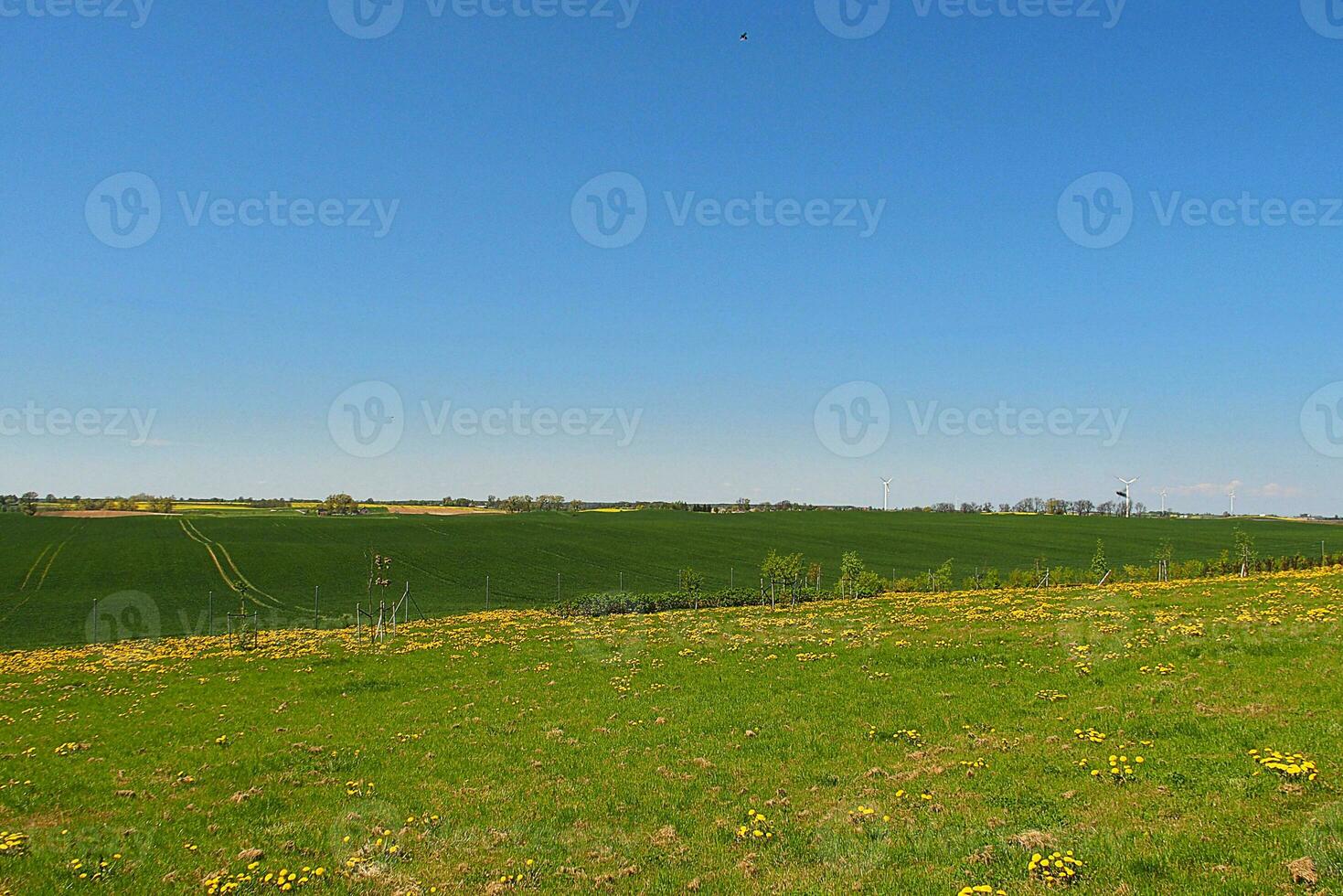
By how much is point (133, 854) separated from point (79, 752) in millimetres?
10060

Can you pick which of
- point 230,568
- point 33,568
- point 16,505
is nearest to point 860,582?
point 230,568

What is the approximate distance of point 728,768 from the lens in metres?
16.0

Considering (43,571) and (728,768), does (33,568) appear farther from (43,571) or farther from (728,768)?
(728,768)

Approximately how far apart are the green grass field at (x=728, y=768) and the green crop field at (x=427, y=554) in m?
35.2

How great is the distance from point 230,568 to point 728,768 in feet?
284

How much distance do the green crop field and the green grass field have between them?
3523 cm

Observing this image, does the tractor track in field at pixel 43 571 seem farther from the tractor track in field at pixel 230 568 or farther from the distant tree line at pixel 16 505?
the distant tree line at pixel 16 505

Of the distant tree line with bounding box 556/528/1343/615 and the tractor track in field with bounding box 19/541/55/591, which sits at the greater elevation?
the distant tree line with bounding box 556/528/1343/615

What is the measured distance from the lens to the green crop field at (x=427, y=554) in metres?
64.0

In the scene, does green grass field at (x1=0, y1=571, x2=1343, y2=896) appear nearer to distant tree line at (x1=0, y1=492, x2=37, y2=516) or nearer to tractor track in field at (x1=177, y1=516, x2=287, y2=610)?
tractor track in field at (x1=177, y1=516, x2=287, y2=610)

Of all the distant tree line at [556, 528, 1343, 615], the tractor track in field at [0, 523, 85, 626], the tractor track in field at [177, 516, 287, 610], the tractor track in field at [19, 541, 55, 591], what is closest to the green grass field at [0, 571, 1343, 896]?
the distant tree line at [556, 528, 1343, 615]

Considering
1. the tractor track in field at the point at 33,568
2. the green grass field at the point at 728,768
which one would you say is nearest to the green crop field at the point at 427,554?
the tractor track in field at the point at 33,568

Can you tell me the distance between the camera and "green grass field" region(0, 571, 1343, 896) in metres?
10.8

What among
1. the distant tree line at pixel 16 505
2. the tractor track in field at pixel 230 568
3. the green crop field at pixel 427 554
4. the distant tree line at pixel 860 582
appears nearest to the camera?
the distant tree line at pixel 860 582
